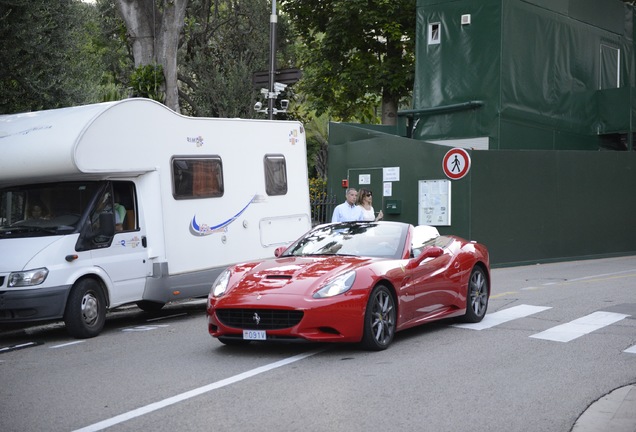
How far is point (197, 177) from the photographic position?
13.3 m

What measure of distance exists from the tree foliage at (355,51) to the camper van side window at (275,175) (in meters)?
18.0

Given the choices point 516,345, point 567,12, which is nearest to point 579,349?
point 516,345

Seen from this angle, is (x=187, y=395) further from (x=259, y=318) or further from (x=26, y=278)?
(x=26, y=278)

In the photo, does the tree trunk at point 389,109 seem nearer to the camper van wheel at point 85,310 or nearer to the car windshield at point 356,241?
the car windshield at point 356,241

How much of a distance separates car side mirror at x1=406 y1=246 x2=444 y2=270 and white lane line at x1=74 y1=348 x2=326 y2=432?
152 centimetres

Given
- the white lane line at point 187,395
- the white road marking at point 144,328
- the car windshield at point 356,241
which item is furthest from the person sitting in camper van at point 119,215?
the white lane line at point 187,395

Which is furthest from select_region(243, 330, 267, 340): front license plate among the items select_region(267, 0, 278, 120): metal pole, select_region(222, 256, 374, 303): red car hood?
select_region(267, 0, 278, 120): metal pole

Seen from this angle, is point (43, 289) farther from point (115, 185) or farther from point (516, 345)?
point (516, 345)

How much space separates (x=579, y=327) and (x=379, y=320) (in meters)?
3.24

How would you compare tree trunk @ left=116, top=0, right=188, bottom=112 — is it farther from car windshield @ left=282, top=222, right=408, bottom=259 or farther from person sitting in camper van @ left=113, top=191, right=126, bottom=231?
car windshield @ left=282, top=222, right=408, bottom=259

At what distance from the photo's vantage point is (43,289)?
10.8m

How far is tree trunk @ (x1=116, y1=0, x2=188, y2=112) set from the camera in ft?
69.7

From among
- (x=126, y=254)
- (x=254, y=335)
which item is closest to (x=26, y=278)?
(x=126, y=254)

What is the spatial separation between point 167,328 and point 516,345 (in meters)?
4.68
